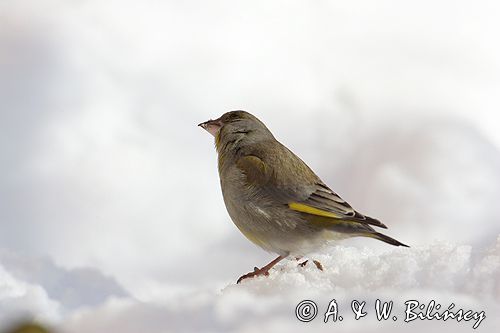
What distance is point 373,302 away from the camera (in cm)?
279

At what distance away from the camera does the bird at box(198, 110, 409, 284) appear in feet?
9.59

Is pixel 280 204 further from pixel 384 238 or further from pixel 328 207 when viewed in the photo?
pixel 384 238

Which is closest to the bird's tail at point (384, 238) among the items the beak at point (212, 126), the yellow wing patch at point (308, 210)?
the yellow wing patch at point (308, 210)

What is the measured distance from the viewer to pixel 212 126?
3.50m

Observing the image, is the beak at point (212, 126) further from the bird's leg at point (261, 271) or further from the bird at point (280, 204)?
the bird's leg at point (261, 271)

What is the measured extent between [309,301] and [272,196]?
19.1 inches

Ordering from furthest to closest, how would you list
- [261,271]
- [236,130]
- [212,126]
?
[212,126]
[236,130]
[261,271]

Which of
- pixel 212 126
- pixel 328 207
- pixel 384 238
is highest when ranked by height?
pixel 212 126

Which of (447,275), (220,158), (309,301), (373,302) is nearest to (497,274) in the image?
(447,275)

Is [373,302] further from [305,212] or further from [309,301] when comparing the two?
[305,212]

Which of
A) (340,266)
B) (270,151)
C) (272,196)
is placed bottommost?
(340,266)

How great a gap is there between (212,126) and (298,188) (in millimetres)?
689

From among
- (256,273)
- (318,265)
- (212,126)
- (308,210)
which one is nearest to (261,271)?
(256,273)

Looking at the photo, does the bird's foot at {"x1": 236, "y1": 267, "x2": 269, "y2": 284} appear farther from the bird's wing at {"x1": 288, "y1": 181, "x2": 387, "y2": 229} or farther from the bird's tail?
the bird's tail
